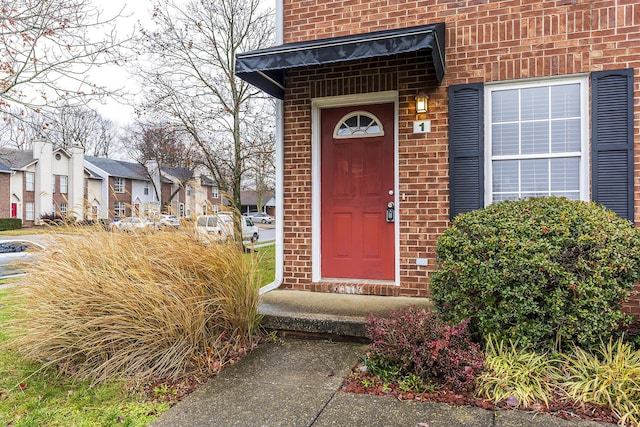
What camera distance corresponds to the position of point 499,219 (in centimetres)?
335

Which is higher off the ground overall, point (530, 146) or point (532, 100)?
point (532, 100)

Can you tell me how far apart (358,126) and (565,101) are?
2.20 metres

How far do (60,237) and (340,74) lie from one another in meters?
3.44

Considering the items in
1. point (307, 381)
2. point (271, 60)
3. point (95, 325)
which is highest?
point (271, 60)

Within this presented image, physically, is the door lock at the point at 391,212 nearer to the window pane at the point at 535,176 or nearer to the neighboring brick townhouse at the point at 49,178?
the window pane at the point at 535,176

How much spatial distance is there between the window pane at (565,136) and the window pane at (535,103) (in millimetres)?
159

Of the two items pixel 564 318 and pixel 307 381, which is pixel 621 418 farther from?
pixel 307 381

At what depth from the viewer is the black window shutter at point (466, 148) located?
443 centimetres

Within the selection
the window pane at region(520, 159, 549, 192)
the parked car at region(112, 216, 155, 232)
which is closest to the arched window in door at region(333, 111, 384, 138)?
the window pane at region(520, 159, 549, 192)

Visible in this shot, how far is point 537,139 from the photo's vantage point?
438 cm

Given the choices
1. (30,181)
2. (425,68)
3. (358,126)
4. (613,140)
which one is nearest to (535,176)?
(613,140)

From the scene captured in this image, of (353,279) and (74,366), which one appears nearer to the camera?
(74,366)

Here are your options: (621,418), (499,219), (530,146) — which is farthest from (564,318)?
(530,146)

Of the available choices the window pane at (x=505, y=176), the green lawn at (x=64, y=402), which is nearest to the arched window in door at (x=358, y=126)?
the window pane at (x=505, y=176)
